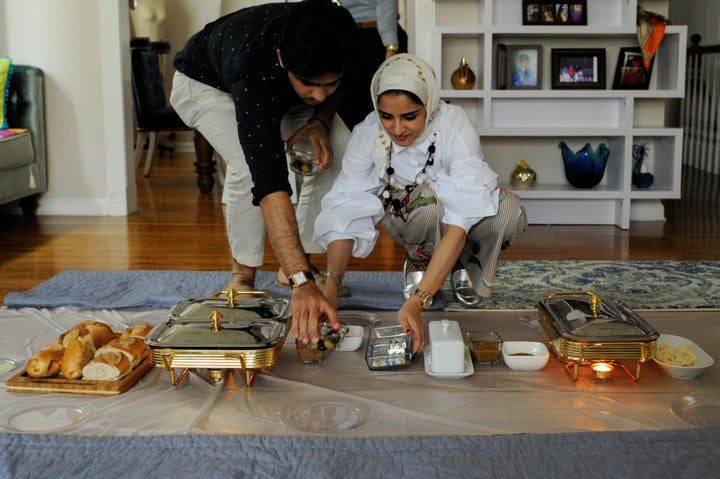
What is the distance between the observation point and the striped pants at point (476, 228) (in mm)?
2379

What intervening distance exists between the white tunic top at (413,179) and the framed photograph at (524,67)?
198cm

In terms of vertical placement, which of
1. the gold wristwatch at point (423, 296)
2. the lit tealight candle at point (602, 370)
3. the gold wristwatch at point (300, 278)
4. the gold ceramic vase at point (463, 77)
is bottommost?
the lit tealight candle at point (602, 370)

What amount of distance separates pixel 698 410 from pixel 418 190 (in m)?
1.00

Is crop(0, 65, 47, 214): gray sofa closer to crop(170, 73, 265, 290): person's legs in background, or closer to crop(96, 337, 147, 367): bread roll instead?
crop(170, 73, 265, 290): person's legs in background

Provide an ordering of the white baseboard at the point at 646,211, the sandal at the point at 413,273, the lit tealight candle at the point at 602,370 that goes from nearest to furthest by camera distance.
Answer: the lit tealight candle at the point at 602,370
the sandal at the point at 413,273
the white baseboard at the point at 646,211

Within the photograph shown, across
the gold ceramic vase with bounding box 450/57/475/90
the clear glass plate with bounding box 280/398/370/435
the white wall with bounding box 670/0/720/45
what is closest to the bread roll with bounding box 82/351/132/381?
the clear glass plate with bounding box 280/398/370/435

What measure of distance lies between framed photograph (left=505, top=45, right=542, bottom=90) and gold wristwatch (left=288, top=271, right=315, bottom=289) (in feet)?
8.36

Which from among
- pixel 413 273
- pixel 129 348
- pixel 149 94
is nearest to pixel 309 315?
pixel 129 348

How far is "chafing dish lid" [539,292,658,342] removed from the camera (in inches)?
70.9

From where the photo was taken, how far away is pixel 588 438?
155cm

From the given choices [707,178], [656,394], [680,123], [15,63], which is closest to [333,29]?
[656,394]

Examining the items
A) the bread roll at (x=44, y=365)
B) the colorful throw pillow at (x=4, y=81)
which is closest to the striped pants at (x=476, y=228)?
the bread roll at (x=44, y=365)

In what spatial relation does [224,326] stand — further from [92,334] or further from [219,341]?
[92,334]

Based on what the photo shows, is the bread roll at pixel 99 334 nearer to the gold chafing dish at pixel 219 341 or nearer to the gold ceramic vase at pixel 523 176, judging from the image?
the gold chafing dish at pixel 219 341
